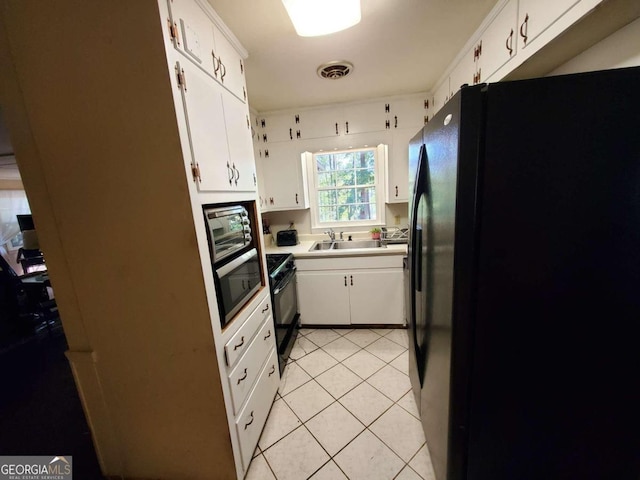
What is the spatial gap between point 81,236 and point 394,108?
2.74 m

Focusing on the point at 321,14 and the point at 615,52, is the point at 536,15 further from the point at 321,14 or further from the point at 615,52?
the point at 321,14

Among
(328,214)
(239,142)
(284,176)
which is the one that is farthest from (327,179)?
(239,142)

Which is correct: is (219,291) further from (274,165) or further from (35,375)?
(35,375)

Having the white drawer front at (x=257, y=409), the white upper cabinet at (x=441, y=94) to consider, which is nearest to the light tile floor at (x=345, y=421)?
the white drawer front at (x=257, y=409)

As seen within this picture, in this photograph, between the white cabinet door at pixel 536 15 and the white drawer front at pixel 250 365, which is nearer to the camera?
the white cabinet door at pixel 536 15

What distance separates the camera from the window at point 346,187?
3.03 meters

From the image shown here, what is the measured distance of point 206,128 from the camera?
3.67 ft

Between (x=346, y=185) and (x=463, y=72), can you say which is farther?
(x=346, y=185)

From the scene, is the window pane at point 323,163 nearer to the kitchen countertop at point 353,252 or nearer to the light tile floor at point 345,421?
the kitchen countertop at point 353,252

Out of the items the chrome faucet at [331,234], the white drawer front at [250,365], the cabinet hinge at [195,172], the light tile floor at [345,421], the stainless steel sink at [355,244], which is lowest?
the light tile floor at [345,421]

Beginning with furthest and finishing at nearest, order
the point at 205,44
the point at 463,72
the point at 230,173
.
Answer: the point at 463,72
the point at 230,173
the point at 205,44

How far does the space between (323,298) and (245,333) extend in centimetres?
131

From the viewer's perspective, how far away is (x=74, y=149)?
3.26ft

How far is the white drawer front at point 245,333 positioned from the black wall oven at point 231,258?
0.11m
